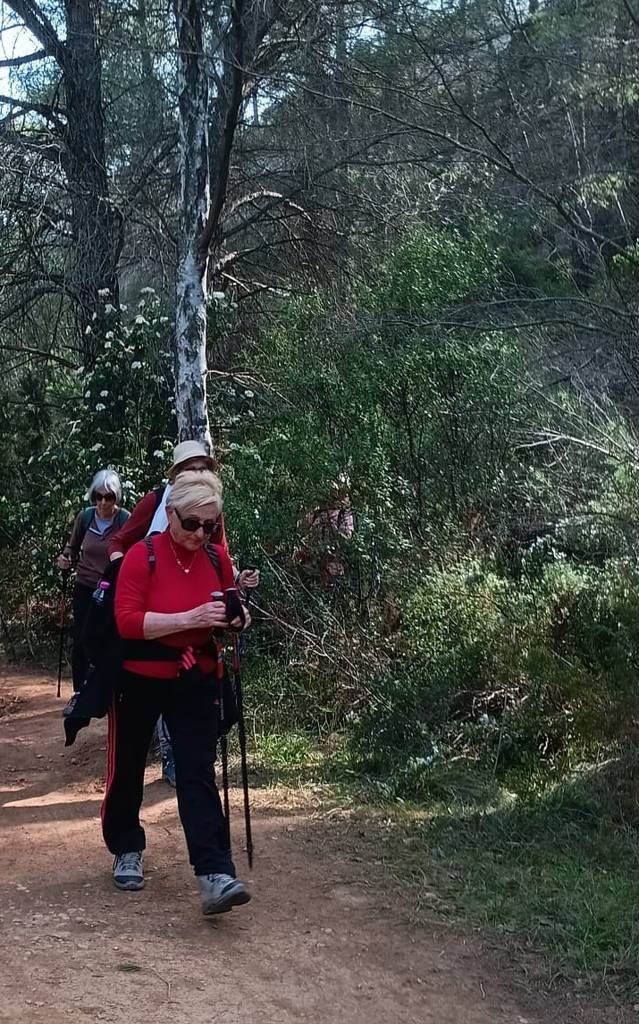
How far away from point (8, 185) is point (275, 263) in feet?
10.1

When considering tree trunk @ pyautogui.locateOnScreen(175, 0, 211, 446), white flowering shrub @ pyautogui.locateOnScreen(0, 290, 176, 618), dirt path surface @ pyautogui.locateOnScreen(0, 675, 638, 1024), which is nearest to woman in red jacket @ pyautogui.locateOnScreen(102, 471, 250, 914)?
dirt path surface @ pyautogui.locateOnScreen(0, 675, 638, 1024)

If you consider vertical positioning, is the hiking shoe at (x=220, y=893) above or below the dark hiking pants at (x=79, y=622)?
below

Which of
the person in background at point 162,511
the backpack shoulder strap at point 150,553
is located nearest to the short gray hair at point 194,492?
the backpack shoulder strap at point 150,553

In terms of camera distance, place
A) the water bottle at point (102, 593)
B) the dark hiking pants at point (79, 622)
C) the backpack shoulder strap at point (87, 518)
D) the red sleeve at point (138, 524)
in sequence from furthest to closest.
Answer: the backpack shoulder strap at point (87, 518) → the dark hiking pants at point (79, 622) → the red sleeve at point (138, 524) → the water bottle at point (102, 593)

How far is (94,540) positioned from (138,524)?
188 cm

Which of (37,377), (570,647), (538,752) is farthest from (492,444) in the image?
(37,377)

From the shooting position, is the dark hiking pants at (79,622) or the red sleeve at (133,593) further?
the dark hiking pants at (79,622)

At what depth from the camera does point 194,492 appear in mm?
4270

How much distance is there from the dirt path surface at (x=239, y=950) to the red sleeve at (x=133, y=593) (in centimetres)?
122

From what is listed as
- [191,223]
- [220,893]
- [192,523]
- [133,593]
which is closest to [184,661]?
[133,593]

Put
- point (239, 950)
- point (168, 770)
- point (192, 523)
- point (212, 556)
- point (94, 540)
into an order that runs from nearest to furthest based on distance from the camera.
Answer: point (239, 950) → point (192, 523) → point (212, 556) → point (168, 770) → point (94, 540)

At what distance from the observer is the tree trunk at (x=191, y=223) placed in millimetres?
7809

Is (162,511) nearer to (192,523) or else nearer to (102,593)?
(102,593)

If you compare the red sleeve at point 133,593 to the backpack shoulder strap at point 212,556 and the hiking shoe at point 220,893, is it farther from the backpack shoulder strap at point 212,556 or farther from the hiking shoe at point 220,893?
the hiking shoe at point 220,893
